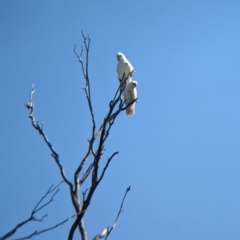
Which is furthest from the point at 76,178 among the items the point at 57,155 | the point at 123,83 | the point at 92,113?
the point at 123,83

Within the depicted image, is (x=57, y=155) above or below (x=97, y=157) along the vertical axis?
above

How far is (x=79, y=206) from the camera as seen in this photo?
2553 mm

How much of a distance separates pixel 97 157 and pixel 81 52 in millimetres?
1330

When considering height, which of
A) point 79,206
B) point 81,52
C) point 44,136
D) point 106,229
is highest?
point 81,52

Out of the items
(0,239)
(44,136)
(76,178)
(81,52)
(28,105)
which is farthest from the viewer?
(81,52)

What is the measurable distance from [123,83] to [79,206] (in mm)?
819

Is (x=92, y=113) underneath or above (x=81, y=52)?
underneath

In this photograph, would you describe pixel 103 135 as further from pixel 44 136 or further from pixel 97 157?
pixel 44 136

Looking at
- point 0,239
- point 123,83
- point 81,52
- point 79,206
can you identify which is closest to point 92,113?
point 123,83

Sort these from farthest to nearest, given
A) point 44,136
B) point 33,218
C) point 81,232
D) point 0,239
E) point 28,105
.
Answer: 1. point 28,105
2. point 44,136
3. point 81,232
4. point 33,218
5. point 0,239

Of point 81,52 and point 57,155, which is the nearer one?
point 57,155

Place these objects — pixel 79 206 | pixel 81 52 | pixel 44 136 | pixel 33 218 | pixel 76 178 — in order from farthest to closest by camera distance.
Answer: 1. pixel 81 52
2. pixel 44 136
3. pixel 76 178
4. pixel 79 206
5. pixel 33 218

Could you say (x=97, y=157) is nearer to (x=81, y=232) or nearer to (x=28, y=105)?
(x=81, y=232)

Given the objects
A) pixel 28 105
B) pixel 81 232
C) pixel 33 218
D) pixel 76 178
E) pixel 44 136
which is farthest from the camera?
pixel 28 105
